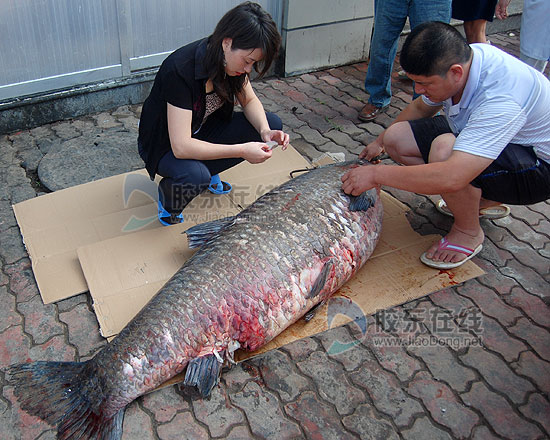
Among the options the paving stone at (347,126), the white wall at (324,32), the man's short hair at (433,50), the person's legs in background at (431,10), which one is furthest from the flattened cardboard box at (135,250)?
the white wall at (324,32)

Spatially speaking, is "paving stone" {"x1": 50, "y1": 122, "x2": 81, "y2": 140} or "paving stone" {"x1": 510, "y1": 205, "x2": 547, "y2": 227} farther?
"paving stone" {"x1": 50, "y1": 122, "x2": 81, "y2": 140}

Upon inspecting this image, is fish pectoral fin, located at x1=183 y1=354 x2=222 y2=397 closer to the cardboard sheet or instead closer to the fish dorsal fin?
the fish dorsal fin

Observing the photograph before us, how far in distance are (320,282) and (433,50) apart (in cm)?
119

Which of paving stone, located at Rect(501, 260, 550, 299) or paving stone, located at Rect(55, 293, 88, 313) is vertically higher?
paving stone, located at Rect(501, 260, 550, 299)

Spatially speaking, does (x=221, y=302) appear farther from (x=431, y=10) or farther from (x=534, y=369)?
(x=431, y=10)

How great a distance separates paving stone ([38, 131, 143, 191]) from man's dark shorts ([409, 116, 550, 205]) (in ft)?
6.90

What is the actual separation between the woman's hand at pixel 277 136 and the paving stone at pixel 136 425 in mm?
1590

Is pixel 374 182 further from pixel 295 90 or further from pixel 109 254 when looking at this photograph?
pixel 295 90

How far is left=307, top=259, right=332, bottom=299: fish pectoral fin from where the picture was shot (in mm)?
2559

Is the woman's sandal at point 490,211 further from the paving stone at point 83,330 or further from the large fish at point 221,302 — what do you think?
the paving stone at point 83,330

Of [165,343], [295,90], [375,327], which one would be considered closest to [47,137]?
[295,90]

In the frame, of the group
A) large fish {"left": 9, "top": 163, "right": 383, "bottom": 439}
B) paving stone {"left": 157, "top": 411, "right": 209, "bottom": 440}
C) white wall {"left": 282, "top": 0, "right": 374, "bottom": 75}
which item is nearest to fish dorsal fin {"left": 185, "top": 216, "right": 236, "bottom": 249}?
large fish {"left": 9, "top": 163, "right": 383, "bottom": 439}

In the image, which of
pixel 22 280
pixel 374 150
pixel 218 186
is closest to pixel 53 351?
pixel 22 280

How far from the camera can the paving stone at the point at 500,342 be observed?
8.51 feet
